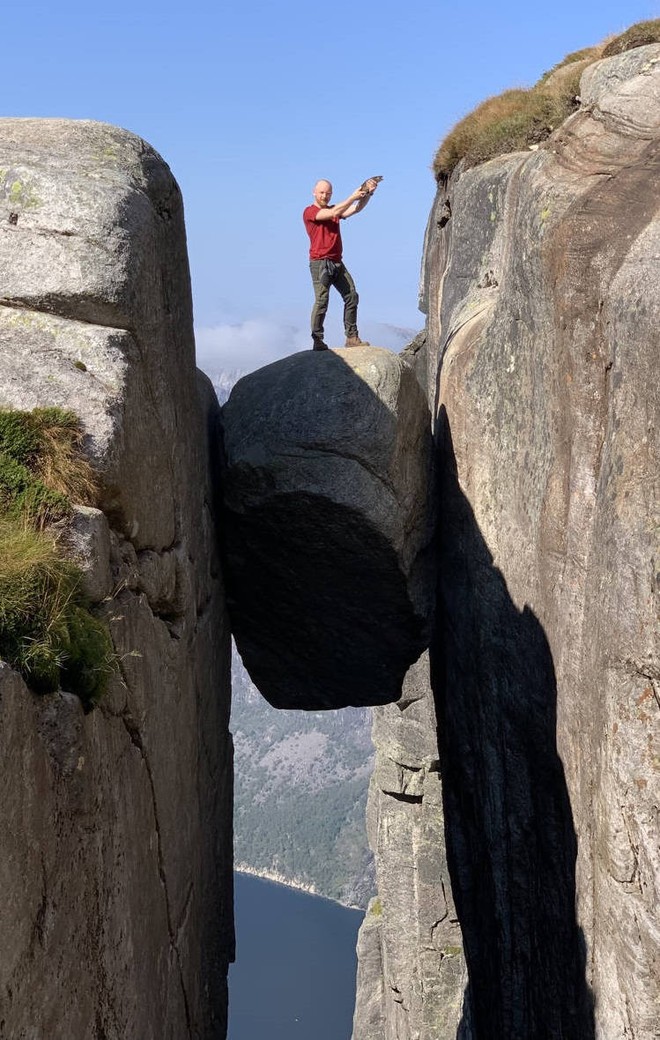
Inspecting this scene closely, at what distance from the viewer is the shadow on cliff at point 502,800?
14016 millimetres

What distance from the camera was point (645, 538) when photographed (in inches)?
438

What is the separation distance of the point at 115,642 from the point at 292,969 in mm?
119988

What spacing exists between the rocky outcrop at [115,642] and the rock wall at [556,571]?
4.30 meters

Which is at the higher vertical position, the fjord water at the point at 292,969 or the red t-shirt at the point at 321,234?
the red t-shirt at the point at 321,234

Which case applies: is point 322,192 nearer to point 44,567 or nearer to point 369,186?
point 369,186

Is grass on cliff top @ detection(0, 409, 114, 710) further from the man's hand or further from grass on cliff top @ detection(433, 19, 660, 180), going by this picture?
grass on cliff top @ detection(433, 19, 660, 180)

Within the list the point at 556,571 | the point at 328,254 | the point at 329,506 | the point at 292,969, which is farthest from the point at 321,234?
the point at 292,969

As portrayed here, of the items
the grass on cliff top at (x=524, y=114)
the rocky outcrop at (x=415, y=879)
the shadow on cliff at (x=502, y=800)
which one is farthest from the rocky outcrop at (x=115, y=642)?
the rocky outcrop at (x=415, y=879)

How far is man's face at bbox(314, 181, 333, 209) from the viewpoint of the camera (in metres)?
15.9

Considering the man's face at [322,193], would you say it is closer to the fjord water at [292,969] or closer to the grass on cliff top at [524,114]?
the grass on cliff top at [524,114]

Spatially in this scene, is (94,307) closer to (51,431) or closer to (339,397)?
(51,431)

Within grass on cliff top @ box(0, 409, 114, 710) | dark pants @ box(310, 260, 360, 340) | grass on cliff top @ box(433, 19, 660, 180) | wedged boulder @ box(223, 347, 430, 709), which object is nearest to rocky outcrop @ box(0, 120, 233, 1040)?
grass on cliff top @ box(0, 409, 114, 710)

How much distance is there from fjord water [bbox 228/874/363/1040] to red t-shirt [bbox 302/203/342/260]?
314ft

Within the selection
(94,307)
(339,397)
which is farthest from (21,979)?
(339,397)
